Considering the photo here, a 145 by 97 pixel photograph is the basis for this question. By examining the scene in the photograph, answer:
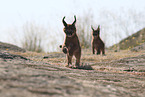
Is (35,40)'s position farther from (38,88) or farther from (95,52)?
(38,88)

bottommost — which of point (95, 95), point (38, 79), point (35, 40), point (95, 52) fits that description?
point (95, 95)

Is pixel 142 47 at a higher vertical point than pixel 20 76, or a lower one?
higher

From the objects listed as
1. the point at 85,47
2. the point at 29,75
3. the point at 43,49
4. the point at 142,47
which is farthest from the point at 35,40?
the point at 29,75

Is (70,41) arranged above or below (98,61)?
above

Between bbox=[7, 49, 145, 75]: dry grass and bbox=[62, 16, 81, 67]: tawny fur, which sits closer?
bbox=[62, 16, 81, 67]: tawny fur

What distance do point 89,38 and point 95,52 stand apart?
3.38 m

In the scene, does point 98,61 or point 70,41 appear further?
point 98,61

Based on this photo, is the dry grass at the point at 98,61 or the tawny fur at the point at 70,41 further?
the dry grass at the point at 98,61

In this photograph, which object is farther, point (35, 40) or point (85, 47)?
point (85, 47)

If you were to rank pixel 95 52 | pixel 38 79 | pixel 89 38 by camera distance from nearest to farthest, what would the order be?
pixel 38 79 < pixel 95 52 < pixel 89 38

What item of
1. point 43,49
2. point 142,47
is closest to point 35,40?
point 43,49

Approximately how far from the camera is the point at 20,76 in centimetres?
210

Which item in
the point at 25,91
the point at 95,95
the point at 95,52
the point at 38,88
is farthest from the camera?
the point at 95,52

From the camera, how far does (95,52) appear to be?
1220 cm
